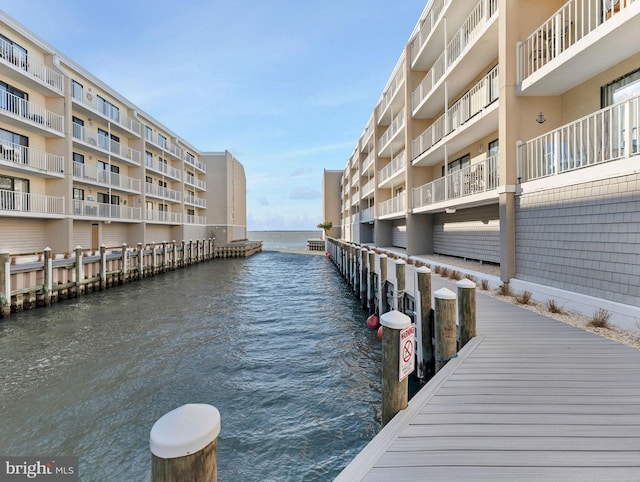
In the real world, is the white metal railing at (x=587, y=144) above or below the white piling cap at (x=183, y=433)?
above

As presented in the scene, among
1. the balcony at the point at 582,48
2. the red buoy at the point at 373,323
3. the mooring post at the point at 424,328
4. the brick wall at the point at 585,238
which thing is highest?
the balcony at the point at 582,48

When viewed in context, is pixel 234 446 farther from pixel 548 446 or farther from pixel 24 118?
pixel 24 118

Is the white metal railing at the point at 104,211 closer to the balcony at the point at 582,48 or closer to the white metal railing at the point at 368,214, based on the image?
the white metal railing at the point at 368,214

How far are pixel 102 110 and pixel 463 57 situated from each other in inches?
1061

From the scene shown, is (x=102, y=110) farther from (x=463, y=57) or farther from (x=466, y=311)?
(x=466, y=311)

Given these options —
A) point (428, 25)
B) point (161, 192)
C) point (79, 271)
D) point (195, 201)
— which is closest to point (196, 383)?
point (79, 271)

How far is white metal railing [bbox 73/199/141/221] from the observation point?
922 inches

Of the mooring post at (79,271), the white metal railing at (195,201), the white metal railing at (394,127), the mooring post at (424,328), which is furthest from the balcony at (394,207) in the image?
the white metal railing at (195,201)

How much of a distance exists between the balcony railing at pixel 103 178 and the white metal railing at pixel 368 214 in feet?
72.8

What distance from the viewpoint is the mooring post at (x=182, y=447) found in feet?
5.74

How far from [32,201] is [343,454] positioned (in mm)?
23515

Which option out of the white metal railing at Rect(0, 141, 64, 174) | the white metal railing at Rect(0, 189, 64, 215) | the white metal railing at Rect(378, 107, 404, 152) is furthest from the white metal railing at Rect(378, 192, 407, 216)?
the white metal railing at Rect(0, 141, 64, 174)

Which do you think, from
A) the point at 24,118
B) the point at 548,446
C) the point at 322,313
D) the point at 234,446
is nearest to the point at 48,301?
the point at 24,118

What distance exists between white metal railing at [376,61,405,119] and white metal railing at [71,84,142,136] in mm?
22075
